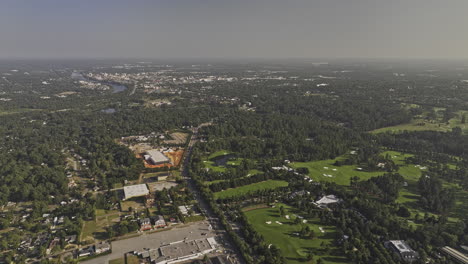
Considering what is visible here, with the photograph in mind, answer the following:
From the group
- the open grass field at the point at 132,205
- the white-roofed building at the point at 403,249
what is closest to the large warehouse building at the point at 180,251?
the open grass field at the point at 132,205

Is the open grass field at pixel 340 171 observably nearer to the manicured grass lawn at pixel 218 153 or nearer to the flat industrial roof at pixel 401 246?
the manicured grass lawn at pixel 218 153

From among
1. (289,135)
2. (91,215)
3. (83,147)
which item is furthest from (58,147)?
(289,135)

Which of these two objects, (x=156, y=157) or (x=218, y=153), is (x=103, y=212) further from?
(x=218, y=153)

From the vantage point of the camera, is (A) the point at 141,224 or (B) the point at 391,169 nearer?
(A) the point at 141,224

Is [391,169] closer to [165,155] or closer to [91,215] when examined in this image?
[165,155]

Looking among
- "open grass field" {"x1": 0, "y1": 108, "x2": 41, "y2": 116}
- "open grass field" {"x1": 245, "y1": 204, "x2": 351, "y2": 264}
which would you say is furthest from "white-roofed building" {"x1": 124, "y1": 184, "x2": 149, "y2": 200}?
"open grass field" {"x1": 0, "y1": 108, "x2": 41, "y2": 116}

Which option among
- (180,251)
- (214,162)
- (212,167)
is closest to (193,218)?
(180,251)
